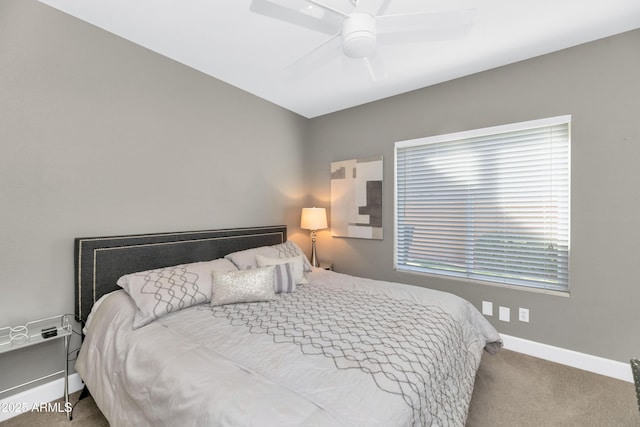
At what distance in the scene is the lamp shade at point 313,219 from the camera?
344cm

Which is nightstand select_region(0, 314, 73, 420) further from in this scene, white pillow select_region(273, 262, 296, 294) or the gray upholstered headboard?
white pillow select_region(273, 262, 296, 294)

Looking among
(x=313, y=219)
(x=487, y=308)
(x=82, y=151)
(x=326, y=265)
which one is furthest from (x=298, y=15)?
(x=487, y=308)

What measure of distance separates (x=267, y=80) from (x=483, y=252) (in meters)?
Result: 2.81

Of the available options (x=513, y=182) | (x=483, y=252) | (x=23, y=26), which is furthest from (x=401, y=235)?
(x=23, y=26)

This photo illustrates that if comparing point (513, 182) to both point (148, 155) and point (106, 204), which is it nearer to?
point (148, 155)

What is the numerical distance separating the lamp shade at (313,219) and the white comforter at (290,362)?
4.67 ft

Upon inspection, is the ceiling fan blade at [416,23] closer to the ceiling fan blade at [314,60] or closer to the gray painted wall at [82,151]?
the ceiling fan blade at [314,60]

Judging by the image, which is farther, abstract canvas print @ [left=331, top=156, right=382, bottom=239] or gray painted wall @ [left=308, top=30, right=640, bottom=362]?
abstract canvas print @ [left=331, top=156, right=382, bottom=239]

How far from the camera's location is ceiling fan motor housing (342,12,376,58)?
1430 mm

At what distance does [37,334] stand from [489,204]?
Answer: 3.64 metres

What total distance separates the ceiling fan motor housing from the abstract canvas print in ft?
6.20

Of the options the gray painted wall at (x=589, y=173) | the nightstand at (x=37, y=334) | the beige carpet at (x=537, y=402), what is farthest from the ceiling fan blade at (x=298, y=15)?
the beige carpet at (x=537, y=402)

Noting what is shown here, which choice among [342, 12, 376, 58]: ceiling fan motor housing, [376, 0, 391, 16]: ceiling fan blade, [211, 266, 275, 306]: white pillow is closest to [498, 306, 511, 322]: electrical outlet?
[211, 266, 275, 306]: white pillow

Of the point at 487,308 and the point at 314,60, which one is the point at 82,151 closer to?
the point at 314,60
